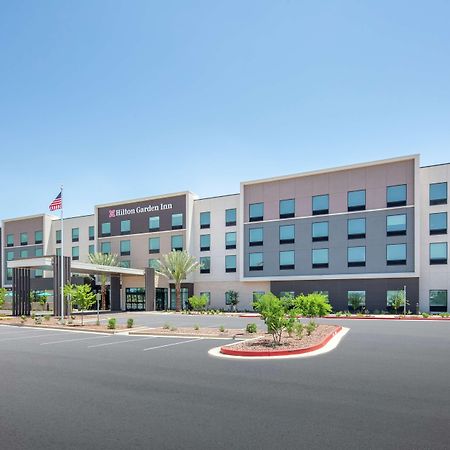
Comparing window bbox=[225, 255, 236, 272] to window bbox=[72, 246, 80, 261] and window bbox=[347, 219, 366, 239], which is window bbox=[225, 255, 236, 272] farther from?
window bbox=[72, 246, 80, 261]

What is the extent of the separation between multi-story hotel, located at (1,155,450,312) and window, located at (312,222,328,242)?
11cm

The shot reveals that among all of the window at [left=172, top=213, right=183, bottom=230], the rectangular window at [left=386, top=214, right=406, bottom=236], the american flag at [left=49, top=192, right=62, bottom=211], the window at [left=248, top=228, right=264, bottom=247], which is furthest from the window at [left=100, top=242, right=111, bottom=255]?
the rectangular window at [left=386, top=214, right=406, bottom=236]

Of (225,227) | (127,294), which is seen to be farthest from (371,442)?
(127,294)

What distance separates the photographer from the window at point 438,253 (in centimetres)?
3888

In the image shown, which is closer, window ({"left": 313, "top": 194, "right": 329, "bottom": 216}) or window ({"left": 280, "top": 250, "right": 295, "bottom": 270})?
window ({"left": 313, "top": 194, "right": 329, "bottom": 216})

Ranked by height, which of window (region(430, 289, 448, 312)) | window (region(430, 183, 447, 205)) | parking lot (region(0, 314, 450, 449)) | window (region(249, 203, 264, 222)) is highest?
window (region(430, 183, 447, 205))

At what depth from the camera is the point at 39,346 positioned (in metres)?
18.1

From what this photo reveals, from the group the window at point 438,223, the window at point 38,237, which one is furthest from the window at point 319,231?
the window at point 38,237

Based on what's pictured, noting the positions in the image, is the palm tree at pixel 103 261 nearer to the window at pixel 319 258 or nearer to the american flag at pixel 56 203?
the american flag at pixel 56 203

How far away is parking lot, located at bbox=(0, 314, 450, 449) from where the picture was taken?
627 cm

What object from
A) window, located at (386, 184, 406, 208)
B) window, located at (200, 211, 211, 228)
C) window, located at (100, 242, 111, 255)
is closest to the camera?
window, located at (386, 184, 406, 208)

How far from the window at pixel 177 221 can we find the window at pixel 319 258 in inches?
696

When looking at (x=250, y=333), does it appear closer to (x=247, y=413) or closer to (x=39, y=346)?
(x=39, y=346)

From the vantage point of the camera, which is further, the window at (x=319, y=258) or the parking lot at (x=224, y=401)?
the window at (x=319, y=258)
